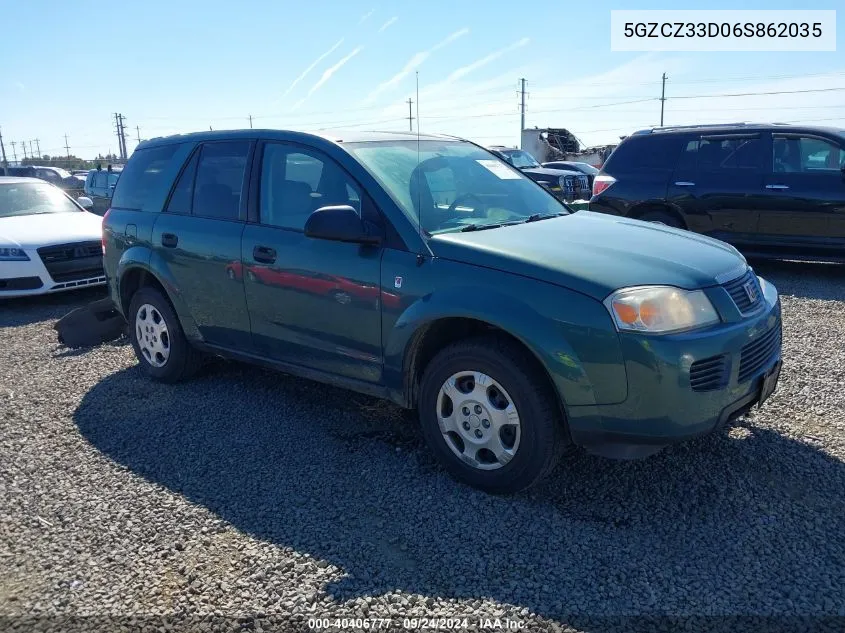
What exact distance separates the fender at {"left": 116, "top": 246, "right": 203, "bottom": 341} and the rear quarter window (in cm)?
34

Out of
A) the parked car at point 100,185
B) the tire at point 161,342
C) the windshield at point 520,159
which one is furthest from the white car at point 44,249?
the windshield at point 520,159

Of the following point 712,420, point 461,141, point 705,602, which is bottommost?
point 705,602

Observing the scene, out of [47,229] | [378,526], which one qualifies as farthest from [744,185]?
[47,229]

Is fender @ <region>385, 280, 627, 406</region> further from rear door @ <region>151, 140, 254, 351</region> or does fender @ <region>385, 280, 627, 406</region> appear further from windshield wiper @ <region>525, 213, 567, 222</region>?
rear door @ <region>151, 140, 254, 351</region>

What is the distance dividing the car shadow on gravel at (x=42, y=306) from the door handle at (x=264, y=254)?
454 cm

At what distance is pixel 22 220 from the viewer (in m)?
8.74

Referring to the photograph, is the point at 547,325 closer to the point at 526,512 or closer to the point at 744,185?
the point at 526,512

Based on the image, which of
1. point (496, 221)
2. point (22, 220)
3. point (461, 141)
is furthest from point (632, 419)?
point (22, 220)

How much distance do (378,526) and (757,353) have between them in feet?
6.47

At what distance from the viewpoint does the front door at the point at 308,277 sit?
3738mm

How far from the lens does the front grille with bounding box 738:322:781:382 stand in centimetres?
319

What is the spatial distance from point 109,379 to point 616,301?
4132 millimetres

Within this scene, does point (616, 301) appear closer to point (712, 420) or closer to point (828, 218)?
point (712, 420)

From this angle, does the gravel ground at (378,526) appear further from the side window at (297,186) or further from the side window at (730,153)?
the side window at (730,153)
